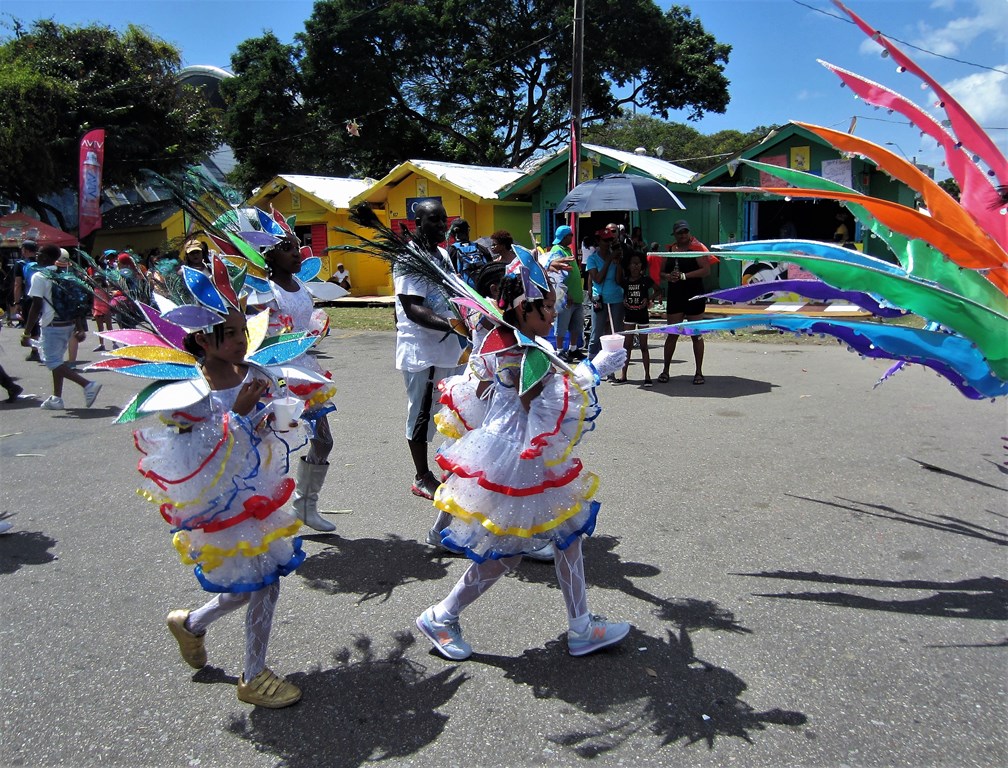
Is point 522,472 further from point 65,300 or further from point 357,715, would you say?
point 65,300

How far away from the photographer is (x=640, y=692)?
2736 millimetres

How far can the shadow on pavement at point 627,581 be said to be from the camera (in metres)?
3.23

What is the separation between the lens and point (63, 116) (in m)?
23.8

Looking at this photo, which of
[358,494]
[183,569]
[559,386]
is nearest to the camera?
[559,386]

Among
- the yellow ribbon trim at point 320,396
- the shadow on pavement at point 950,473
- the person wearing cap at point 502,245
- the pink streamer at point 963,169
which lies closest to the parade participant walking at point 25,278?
the person wearing cap at point 502,245

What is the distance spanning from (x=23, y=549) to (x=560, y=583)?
326cm

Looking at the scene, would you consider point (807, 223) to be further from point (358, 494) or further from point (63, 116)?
point (63, 116)

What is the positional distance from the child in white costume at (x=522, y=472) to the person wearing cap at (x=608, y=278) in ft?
18.2

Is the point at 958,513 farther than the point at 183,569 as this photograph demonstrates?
Yes

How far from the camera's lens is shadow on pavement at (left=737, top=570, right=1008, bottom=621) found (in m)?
3.22

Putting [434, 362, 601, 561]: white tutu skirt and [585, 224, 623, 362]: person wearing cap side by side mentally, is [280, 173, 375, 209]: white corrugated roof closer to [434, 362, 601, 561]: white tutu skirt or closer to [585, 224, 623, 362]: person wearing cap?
[585, 224, 623, 362]: person wearing cap

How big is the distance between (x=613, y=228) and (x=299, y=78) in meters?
24.3

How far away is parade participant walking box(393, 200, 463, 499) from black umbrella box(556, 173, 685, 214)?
18.3 feet

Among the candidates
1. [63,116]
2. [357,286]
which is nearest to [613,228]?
[357,286]
